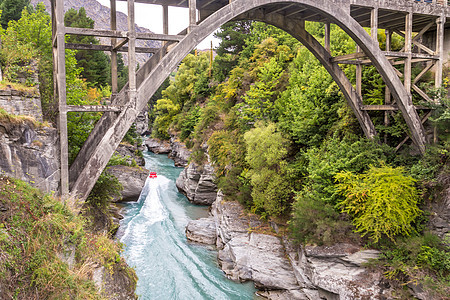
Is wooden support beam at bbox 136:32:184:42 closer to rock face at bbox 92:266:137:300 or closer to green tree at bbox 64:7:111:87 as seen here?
rock face at bbox 92:266:137:300

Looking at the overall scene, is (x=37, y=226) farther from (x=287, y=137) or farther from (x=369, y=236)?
(x=287, y=137)

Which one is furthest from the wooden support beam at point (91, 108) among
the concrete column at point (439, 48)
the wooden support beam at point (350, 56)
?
the concrete column at point (439, 48)

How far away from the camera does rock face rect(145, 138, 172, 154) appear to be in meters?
44.9

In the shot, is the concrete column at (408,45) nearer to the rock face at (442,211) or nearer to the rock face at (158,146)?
the rock face at (442,211)

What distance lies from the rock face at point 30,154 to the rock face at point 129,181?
15.2 m

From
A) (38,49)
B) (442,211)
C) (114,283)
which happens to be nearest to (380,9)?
(442,211)

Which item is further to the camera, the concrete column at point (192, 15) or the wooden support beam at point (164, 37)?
the concrete column at point (192, 15)

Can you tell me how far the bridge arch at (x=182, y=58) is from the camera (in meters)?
7.45

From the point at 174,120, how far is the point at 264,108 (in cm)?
2787

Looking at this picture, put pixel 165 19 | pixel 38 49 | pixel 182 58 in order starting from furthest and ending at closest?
1. pixel 38 49
2. pixel 165 19
3. pixel 182 58

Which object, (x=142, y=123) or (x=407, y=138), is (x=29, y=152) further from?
(x=142, y=123)

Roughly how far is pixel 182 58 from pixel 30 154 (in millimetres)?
3672

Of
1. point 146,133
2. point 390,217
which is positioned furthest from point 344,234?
point 146,133

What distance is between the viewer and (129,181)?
22609 millimetres
